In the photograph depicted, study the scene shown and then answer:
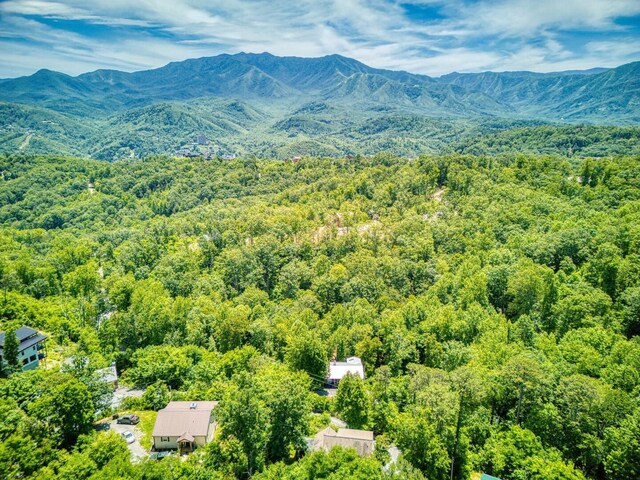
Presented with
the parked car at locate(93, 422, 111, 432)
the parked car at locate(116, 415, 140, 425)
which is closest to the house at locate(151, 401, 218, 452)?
the parked car at locate(116, 415, 140, 425)

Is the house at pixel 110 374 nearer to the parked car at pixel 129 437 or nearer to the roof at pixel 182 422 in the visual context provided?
the parked car at pixel 129 437

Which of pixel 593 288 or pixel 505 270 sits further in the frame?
pixel 505 270

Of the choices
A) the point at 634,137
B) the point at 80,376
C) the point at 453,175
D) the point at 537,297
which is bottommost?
the point at 80,376

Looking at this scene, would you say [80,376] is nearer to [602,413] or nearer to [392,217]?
[602,413]

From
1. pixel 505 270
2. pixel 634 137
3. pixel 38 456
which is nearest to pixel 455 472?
pixel 38 456

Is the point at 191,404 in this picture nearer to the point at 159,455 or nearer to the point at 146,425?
the point at 146,425

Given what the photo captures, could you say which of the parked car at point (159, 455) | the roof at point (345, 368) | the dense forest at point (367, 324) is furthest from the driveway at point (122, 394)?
the roof at point (345, 368)

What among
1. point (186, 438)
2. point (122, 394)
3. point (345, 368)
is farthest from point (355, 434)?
point (122, 394)
